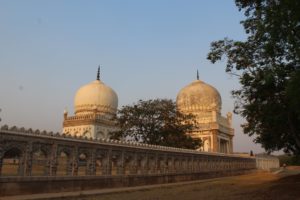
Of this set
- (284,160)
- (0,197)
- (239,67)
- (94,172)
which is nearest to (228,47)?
(239,67)

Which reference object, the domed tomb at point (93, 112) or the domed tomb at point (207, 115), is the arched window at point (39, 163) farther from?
the domed tomb at point (207, 115)

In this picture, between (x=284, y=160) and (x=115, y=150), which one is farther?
(x=284, y=160)

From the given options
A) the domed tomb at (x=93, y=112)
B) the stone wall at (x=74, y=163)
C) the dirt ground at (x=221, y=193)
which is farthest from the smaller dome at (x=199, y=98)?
the dirt ground at (x=221, y=193)

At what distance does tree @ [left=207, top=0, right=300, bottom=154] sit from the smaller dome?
35.1 meters

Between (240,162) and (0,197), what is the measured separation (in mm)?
40441

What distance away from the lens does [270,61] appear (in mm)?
15164

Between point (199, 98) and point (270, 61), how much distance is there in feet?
139

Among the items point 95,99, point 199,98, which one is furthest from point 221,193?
point 199,98

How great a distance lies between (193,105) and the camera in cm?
5766

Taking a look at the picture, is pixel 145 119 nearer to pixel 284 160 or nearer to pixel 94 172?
pixel 94 172

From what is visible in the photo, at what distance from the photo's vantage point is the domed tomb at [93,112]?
48062 mm

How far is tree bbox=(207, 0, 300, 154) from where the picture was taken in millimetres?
12453

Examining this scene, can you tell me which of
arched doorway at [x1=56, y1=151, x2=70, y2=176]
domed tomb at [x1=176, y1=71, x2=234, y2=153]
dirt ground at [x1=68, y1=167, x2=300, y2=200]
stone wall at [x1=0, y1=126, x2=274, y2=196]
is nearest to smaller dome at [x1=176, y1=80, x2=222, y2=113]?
domed tomb at [x1=176, y1=71, x2=234, y2=153]

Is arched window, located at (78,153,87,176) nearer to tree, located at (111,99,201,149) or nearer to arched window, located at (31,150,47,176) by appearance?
arched window, located at (31,150,47,176)
